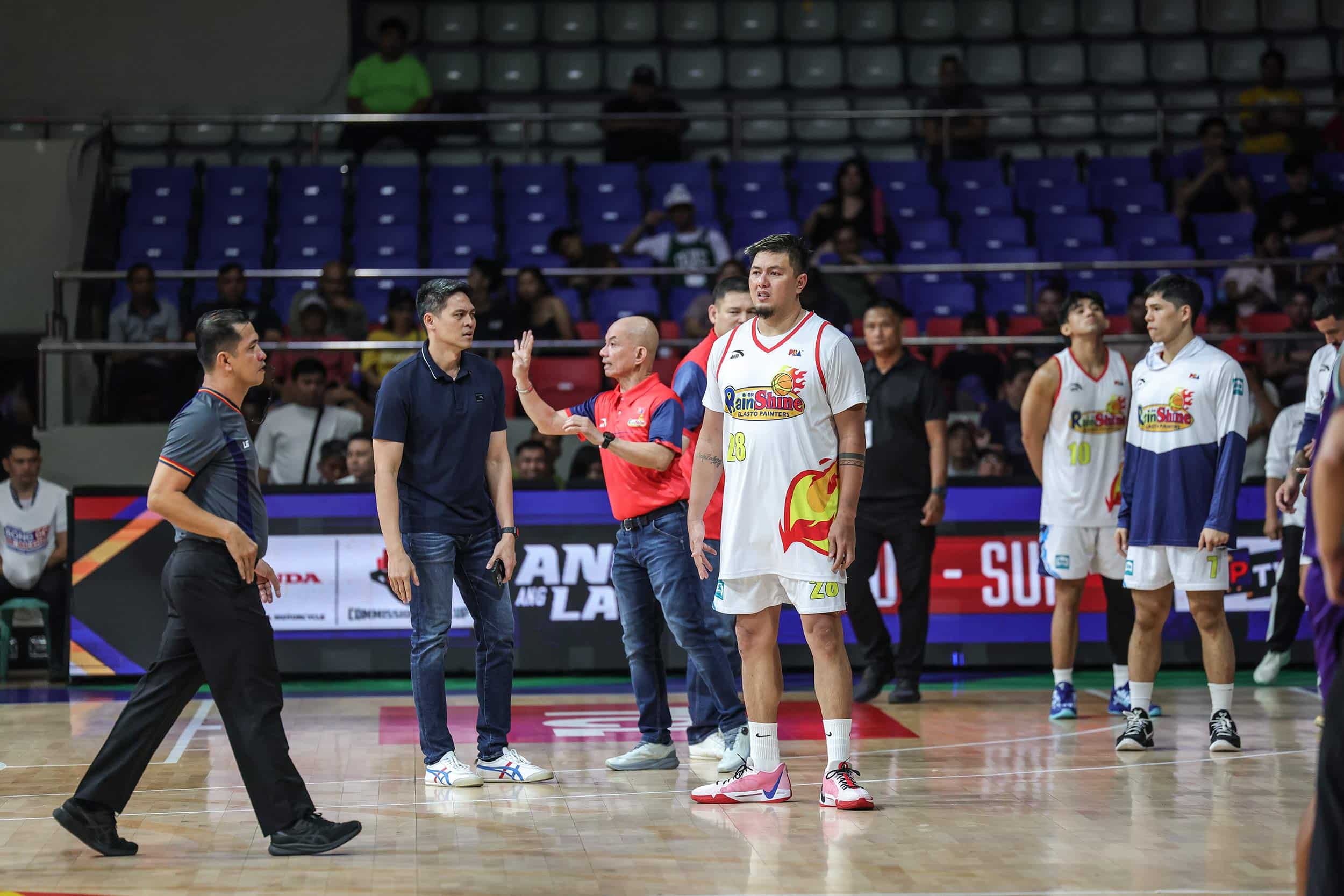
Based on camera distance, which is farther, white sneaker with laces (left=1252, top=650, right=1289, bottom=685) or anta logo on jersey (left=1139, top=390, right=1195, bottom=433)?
white sneaker with laces (left=1252, top=650, right=1289, bottom=685)

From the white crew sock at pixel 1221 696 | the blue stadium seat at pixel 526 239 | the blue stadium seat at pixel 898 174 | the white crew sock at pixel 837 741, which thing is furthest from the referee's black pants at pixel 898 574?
the blue stadium seat at pixel 898 174

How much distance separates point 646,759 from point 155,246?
903 cm

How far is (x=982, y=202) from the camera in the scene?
1480 centimetres

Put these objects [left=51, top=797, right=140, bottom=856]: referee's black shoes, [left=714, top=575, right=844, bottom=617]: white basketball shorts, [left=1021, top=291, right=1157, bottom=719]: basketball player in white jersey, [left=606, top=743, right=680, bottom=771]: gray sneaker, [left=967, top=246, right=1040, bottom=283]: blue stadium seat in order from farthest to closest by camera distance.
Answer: [left=967, top=246, right=1040, bottom=283]: blue stadium seat, [left=1021, top=291, right=1157, bottom=719]: basketball player in white jersey, [left=606, top=743, right=680, bottom=771]: gray sneaker, [left=714, top=575, right=844, bottom=617]: white basketball shorts, [left=51, top=797, right=140, bottom=856]: referee's black shoes

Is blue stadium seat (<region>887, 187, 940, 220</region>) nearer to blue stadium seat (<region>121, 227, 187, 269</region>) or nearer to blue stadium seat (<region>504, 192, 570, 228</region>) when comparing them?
blue stadium seat (<region>504, 192, 570, 228</region>)

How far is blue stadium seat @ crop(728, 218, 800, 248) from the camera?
13688 millimetres

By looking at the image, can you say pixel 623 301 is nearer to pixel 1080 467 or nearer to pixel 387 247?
pixel 387 247

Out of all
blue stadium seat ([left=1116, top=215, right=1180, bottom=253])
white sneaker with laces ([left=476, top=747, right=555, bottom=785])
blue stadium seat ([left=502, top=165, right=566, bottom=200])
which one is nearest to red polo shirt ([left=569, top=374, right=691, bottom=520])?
white sneaker with laces ([left=476, top=747, right=555, bottom=785])

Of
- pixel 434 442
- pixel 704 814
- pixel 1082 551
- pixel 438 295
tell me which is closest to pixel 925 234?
pixel 1082 551

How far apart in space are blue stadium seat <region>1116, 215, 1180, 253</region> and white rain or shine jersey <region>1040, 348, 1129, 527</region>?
677 cm

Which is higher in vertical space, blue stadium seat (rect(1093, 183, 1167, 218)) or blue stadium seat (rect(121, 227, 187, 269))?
blue stadium seat (rect(1093, 183, 1167, 218))

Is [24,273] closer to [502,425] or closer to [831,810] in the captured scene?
[502,425]

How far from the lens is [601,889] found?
462cm

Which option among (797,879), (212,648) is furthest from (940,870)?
(212,648)
